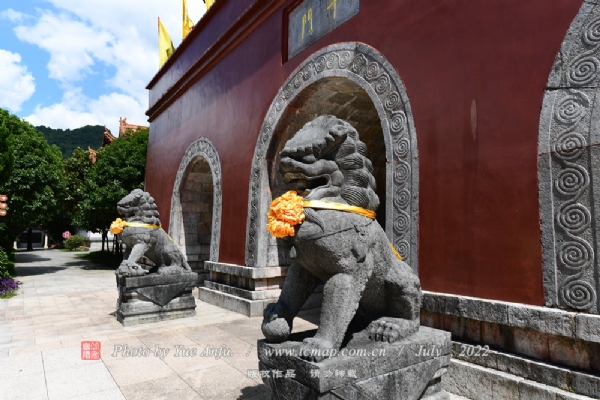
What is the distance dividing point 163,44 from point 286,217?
11.5m

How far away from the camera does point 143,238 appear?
213 inches

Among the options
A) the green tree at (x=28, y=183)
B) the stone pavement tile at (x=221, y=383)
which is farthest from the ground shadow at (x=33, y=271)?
the stone pavement tile at (x=221, y=383)

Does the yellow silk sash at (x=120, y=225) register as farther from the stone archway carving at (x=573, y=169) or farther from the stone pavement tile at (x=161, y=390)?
the stone archway carving at (x=573, y=169)

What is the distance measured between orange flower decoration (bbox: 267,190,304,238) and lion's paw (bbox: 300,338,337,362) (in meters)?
0.59

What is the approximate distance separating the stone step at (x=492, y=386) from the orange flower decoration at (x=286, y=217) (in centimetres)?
199

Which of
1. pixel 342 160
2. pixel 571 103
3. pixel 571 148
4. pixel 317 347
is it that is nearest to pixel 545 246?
pixel 571 148

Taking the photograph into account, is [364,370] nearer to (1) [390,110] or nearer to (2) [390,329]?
(2) [390,329]

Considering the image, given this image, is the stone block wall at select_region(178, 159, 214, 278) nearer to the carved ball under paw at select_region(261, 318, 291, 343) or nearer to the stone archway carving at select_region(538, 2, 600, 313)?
the carved ball under paw at select_region(261, 318, 291, 343)

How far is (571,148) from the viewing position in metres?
2.58

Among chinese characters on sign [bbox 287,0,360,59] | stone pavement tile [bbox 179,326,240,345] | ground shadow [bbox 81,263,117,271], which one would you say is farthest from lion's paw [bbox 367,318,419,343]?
ground shadow [bbox 81,263,117,271]

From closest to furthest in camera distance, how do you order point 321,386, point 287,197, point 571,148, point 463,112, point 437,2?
point 321,386 < point 287,197 < point 571,148 < point 463,112 < point 437,2

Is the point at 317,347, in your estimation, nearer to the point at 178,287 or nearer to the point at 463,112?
the point at 463,112

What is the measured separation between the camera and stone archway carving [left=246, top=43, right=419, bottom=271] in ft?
11.8

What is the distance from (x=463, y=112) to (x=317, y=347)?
2433 millimetres
